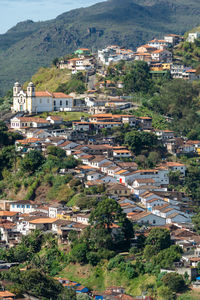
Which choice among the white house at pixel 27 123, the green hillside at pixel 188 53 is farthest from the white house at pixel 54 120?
the green hillside at pixel 188 53

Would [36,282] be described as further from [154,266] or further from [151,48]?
[151,48]

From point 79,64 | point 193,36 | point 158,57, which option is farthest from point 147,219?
point 193,36

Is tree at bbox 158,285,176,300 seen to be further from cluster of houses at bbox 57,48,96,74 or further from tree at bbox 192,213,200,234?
cluster of houses at bbox 57,48,96,74

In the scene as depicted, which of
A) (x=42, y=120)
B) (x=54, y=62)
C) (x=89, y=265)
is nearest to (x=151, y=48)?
(x=54, y=62)

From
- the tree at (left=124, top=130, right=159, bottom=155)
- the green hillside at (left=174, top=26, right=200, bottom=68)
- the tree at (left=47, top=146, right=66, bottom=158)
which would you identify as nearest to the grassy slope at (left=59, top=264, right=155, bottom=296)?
the tree at (left=47, top=146, right=66, bottom=158)

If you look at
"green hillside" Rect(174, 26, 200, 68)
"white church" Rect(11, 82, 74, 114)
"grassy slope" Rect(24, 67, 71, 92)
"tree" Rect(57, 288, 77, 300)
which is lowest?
"tree" Rect(57, 288, 77, 300)

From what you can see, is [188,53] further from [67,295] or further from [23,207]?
[67,295]
